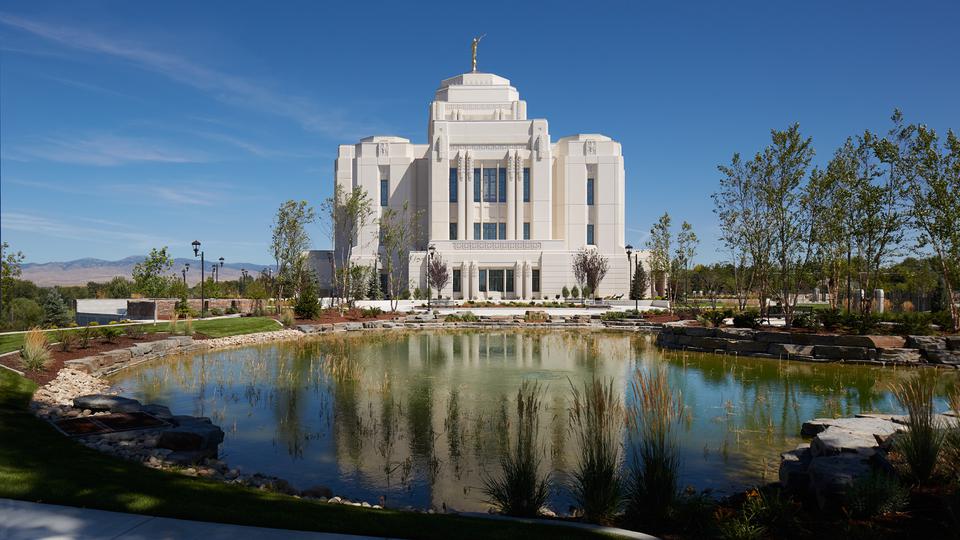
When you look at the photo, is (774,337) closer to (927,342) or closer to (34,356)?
(927,342)

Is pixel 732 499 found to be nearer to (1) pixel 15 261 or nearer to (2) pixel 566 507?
(2) pixel 566 507

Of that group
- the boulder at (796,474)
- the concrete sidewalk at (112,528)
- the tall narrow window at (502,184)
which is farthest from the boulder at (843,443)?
the tall narrow window at (502,184)

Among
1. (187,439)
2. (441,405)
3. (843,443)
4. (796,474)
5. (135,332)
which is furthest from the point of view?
(135,332)

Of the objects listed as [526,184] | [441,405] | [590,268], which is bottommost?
[441,405]

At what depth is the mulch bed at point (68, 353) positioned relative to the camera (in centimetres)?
1429

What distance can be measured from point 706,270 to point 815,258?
5655 cm

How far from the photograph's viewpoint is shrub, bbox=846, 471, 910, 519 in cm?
574

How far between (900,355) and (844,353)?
158 cm

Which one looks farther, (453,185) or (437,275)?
(453,185)

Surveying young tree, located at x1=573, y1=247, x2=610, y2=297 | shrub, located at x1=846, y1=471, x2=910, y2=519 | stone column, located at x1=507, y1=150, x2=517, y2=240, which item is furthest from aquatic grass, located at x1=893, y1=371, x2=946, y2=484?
stone column, located at x1=507, y1=150, x2=517, y2=240

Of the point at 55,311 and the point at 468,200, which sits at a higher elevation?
the point at 468,200

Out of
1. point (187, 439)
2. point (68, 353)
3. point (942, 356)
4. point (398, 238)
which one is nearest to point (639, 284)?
point (398, 238)

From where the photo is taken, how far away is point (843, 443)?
300 inches

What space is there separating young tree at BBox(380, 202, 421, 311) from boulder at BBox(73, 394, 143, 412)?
41.3 meters
